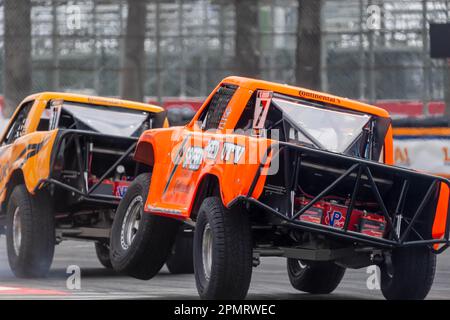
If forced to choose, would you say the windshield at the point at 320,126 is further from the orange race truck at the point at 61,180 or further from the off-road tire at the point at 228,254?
the orange race truck at the point at 61,180

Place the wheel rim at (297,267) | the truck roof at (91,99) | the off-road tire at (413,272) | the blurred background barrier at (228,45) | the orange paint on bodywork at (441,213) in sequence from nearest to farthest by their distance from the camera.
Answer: the orange paint on bodywork at (441,213)
the off-road tire at (413,272)
the wheel rim at (297,267)
the truck roof at (91,99)
the blurred background barrier at (228,45)

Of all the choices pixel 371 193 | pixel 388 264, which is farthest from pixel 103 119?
pixel 371 193

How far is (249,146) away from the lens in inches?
347

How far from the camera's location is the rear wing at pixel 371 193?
8812 millimetres

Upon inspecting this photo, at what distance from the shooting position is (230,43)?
23438 millimetres

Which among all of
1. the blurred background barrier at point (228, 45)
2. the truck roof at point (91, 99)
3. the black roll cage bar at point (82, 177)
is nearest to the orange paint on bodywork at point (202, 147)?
the black roll cage bar at point (82, 177)

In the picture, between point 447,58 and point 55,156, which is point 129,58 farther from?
point 55,156

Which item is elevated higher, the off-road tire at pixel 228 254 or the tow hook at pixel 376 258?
the off-road tire at pixel 228 254

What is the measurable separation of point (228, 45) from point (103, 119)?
33.9 ft

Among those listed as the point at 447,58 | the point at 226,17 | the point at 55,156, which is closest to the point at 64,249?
the point at 55,156

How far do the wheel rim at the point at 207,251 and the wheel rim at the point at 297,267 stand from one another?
6.32 feet

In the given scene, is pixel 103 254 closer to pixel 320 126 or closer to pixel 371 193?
pixel 320 126

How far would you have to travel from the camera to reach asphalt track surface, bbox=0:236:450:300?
33.6ft
